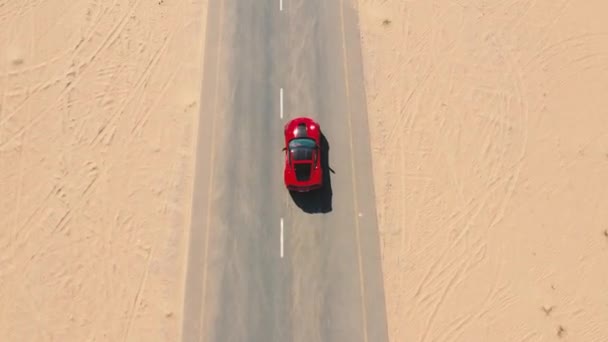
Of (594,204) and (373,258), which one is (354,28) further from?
(594,204)

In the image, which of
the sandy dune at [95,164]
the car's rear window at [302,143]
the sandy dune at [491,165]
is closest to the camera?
the sandy dune at [95,164]

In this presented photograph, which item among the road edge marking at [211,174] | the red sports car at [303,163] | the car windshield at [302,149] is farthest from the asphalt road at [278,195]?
the car windshield at [302,149]

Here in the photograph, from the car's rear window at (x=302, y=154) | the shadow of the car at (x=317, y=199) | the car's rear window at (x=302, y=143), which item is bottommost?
the shadow of the car at (x=317, y=199)

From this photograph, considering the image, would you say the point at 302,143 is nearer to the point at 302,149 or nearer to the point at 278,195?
the point at 302,149

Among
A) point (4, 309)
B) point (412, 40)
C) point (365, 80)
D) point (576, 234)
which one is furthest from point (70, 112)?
point (576, 234)

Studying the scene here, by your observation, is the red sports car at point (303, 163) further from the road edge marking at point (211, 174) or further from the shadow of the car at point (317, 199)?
the road edge marking at point (211, 174)

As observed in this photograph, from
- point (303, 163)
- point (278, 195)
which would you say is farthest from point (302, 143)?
point (278, 195)

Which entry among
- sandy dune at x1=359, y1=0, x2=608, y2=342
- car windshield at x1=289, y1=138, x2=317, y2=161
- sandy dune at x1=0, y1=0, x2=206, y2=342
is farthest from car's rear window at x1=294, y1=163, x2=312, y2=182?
sandy dune at x1=0, y1=0, x2=206, y2=342

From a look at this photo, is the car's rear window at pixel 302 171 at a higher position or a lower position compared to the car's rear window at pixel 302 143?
lower
